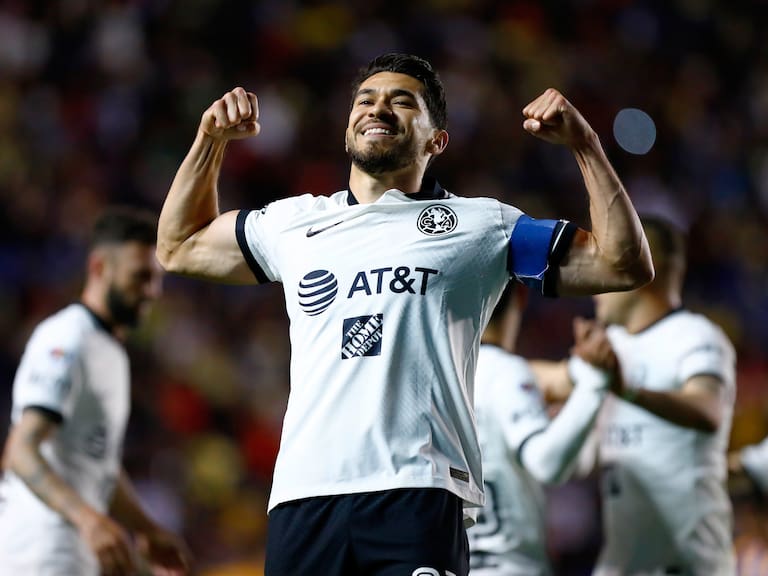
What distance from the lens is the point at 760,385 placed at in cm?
971

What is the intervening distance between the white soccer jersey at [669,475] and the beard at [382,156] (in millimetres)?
1575

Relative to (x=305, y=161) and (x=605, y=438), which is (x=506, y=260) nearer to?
(x=605, y=438)

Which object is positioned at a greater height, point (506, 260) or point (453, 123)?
point (453, 123)

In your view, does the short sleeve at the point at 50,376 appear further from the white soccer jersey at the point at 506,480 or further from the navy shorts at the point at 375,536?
the navy shorts at the point at 375,536

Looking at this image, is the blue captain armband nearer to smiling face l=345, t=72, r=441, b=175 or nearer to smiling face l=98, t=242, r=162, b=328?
Answer: smiling face l=345, t=72, r=441, b=175

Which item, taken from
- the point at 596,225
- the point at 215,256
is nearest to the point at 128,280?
the point at 215,256

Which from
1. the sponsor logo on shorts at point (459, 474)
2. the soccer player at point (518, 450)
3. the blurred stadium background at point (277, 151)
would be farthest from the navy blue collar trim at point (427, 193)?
the blurred stadium background at point (277, 151)

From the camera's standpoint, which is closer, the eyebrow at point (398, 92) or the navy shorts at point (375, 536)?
the navy shorts at point (375, 536)

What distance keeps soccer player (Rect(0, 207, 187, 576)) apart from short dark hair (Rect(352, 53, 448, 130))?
1816 millimetres

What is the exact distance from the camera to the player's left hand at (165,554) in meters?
4.80

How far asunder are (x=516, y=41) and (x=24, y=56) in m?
5.16

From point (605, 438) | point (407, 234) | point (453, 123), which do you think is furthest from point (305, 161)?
point (407, 234)

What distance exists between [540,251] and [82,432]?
91.9 inches

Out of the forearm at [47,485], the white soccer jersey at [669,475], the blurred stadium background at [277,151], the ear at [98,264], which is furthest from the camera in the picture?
the blurred stadium background at [277,151]
